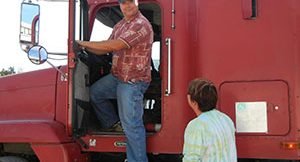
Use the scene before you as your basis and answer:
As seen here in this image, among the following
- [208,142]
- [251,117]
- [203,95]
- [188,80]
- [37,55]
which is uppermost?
[37,55]

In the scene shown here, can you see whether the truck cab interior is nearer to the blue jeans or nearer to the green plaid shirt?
the blue jeans

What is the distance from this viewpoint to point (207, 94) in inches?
111

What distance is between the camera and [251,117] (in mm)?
3584

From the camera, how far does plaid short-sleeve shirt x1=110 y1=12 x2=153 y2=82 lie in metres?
3.85

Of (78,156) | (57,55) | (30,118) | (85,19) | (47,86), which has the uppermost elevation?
(85,19)

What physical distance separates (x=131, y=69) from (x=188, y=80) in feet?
1.62

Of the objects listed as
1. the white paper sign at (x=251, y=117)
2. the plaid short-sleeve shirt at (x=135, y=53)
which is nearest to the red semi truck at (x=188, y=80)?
the white paper sign at (x=251, y=117)

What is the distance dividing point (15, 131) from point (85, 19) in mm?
1215

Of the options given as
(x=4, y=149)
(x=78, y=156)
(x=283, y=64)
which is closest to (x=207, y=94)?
(x=283, y=64)

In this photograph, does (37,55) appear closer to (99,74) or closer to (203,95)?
(99,74)

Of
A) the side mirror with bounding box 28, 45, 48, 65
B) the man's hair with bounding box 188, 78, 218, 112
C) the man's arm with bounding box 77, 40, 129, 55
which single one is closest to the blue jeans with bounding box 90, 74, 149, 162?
the man's arm with bounding box 77, 40, 129, 55

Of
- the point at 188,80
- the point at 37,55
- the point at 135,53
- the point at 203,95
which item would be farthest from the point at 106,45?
the point at 203,95

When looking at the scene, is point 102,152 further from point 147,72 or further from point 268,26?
point 268,26

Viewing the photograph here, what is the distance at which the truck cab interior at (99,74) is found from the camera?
4.01 meters
